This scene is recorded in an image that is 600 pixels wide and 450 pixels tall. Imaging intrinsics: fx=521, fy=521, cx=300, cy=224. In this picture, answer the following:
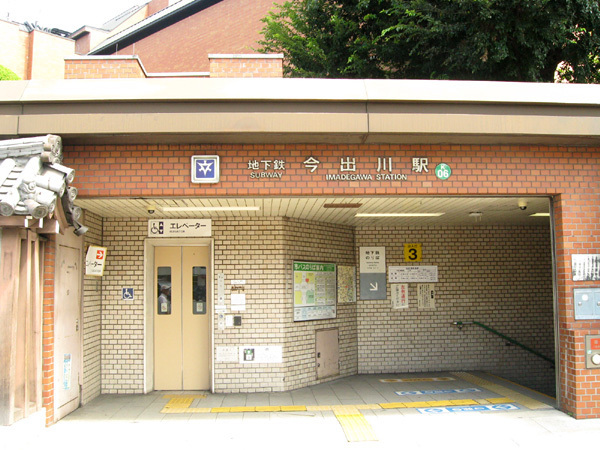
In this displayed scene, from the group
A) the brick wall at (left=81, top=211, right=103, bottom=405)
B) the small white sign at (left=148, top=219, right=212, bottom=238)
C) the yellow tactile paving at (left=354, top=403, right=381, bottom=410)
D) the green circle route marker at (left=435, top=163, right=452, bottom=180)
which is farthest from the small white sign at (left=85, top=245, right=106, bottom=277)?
the green circle route marker at (left=435, top=163, right=452, bottom=180)

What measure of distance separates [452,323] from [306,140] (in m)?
5.84

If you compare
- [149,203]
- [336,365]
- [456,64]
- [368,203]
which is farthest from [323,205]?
[456,64]

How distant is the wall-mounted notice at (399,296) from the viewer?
10.8m

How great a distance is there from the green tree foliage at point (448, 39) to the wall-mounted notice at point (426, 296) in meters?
5.19

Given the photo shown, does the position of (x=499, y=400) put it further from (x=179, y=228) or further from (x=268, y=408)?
(x=179, y=228)

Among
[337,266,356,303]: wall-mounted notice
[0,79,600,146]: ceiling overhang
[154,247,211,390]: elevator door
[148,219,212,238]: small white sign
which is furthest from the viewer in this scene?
[337,266,356,303]: wall-mounted notice

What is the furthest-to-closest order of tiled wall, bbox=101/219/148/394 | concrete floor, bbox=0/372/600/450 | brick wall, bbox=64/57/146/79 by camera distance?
tiled wall, bbox=101/219/148/394 → brick wall, bbox=64/57/146/79 → concrete floor, bbox=0/372/600/450

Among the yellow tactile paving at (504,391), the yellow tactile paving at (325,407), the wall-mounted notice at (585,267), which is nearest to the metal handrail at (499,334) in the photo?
the yellow tactile paving at (504,391)

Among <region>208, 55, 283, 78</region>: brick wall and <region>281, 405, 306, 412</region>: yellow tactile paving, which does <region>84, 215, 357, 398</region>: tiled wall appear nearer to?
<region>281, 405, 306, 412</region>: yellow tactile paving

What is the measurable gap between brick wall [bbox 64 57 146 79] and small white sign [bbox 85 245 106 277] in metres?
2.81

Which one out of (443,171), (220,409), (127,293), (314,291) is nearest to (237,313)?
(314,291)

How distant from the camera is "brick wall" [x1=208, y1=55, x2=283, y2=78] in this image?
8125mm

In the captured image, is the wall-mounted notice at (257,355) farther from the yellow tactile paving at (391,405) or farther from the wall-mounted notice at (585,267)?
the wall-mounted notice at (585,267)

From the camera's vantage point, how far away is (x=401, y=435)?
643 centimetres
